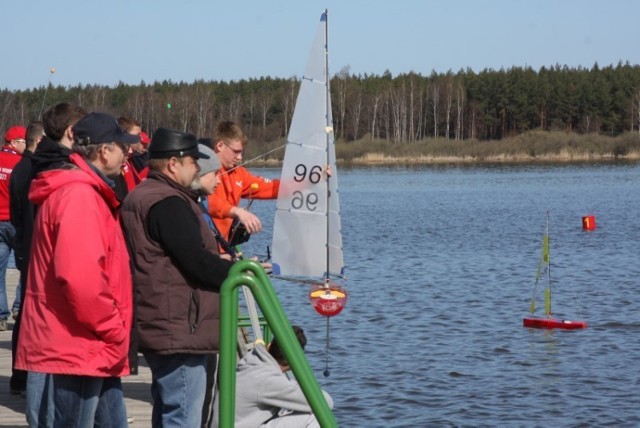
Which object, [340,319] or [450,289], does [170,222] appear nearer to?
[340,319]

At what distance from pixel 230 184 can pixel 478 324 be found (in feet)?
31.9

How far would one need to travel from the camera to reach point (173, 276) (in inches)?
185

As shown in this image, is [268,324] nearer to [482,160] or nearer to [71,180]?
[71,180]

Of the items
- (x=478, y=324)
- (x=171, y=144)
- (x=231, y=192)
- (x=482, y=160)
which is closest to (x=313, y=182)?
(x=231, y=192)

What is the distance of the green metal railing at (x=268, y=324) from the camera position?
396 centimetres

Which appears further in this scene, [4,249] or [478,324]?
[478,324]

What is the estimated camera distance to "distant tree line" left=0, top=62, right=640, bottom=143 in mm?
106750

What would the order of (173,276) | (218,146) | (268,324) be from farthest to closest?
(218,146) → (173,276) → (268,324)

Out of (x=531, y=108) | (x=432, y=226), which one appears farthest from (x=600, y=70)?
(x=432, y=226)

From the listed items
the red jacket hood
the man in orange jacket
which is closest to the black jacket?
the red jacket hood

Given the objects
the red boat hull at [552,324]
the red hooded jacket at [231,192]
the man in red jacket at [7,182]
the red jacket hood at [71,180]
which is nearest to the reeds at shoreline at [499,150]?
the red boat hull at [552,324]

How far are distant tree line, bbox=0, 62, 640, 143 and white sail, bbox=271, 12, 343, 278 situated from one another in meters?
90.3

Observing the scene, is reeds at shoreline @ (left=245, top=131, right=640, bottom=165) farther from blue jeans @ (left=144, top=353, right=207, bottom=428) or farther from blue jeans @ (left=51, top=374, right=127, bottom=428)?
blue jeans @ (left=51, top=374, right=127, bottom=428)

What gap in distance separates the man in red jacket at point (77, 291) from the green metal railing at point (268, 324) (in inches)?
16.7
